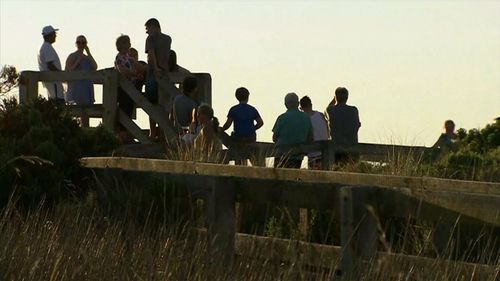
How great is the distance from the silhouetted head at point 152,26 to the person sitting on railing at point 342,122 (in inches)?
104

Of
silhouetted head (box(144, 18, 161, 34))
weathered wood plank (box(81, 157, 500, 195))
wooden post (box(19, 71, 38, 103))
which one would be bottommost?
weathered wood plank (box(81, 157, 500, 195))

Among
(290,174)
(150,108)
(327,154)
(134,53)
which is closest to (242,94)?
(327,154)

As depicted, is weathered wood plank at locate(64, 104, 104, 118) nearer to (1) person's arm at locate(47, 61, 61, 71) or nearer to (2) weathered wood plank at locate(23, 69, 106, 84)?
(2) weathered wood plank at locate(23, 69, 106, 84)

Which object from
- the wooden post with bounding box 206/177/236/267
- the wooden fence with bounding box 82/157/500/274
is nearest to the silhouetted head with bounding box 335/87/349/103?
the wooden fence with bounding box 82/157/500/274

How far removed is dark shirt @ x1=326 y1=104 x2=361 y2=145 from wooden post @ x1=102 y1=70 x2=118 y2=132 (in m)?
3.24

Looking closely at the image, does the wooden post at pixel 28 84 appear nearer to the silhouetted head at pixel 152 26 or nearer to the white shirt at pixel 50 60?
the white shirt at pixel 50 60

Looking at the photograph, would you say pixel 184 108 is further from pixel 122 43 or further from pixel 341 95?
pixel 341 95

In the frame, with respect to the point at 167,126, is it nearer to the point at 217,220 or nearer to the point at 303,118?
the point at 303,118

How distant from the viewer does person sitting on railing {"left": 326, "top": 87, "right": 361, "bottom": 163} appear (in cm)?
1903

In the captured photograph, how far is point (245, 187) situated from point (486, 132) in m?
16.5

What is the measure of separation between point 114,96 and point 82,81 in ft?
2.88

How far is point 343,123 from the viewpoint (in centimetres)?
1977

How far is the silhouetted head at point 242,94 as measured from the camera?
18391 mm

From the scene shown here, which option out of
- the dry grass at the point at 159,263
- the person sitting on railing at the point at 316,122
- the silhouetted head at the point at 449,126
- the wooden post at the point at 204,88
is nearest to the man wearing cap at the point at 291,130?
the person sitting on railing at the point at 316,122
